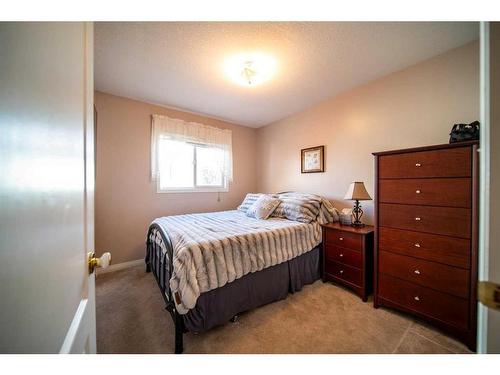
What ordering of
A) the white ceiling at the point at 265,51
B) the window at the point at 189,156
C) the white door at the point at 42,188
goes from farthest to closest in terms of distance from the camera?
the window at the point at 189,156, the white ceiling at the point at 265,51, the white door at the point at 42,188

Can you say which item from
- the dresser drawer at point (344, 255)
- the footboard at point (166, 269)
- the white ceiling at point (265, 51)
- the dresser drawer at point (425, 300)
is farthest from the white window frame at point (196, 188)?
the dresser drawer at point (425, 300)

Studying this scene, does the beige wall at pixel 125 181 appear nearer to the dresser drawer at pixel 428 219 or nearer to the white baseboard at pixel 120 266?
the white baseboard at pixel 120 266

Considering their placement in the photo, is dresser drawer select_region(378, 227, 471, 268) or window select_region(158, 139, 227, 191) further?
window select_region(158, 139, 227, 191)

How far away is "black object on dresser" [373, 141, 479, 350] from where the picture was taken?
4.40ft

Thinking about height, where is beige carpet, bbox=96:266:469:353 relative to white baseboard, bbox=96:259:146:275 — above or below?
below

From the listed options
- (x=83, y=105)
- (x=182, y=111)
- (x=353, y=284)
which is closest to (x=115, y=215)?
(x=182, y=111)

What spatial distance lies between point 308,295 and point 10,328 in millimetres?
2249

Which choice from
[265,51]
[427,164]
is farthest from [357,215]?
[265,51]

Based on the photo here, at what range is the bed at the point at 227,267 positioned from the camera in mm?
1386

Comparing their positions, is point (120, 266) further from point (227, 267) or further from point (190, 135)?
point (190, 135)

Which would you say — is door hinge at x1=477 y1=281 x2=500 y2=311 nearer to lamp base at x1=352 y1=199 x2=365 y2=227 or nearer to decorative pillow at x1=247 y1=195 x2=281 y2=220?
lamp base at x1=352 y1=199 x2=365 y2=227

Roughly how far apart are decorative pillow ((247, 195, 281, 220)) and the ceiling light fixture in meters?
1.61

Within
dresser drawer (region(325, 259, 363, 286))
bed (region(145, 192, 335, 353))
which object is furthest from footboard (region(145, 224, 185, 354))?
dresser drawer (region(325, 259, 363, 286))
